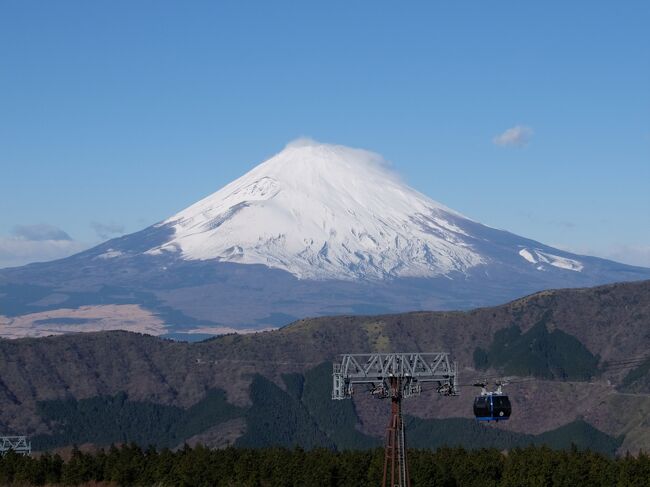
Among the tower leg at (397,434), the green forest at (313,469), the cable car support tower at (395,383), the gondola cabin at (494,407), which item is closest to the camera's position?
the tower leg at (397,434)

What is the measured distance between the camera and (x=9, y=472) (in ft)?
506

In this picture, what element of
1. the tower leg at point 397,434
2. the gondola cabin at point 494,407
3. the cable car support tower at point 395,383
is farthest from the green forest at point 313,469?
the tower leg at point 397,434

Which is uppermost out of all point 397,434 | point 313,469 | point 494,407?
point 494,407

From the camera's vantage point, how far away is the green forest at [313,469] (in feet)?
478

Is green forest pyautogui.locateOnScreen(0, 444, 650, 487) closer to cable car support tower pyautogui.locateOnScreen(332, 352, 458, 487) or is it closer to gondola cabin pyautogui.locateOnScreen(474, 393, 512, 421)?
gondola cabin pyautogui.locateOnScreen(474, 393, 512, 421)

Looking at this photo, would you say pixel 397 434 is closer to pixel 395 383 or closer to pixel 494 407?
pixel 395 383

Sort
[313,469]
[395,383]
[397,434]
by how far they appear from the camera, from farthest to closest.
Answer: [313,469] < [395,383] < [397,434]

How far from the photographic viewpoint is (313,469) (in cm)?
14862

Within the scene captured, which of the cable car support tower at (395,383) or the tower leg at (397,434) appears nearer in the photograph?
the tower leg at (397,434)

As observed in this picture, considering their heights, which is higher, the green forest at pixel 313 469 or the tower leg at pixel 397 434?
the tower leg at pixel 397 434

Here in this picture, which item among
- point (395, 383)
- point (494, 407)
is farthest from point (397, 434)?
point (494, 407)

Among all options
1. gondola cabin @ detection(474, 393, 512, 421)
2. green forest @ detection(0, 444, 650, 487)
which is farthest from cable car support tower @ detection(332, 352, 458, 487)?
green forest @ detection(0, 444, 650, 487)

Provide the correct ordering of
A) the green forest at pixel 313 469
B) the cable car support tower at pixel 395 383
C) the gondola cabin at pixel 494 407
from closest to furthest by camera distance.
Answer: the cable car support tower at pixel 395 383 → the gondola cabin at pixel 494 407 → the green forest at pixel 313 469

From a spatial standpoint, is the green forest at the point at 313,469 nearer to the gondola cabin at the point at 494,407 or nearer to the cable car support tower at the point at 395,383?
the gondola cabin at the point at 494,407
